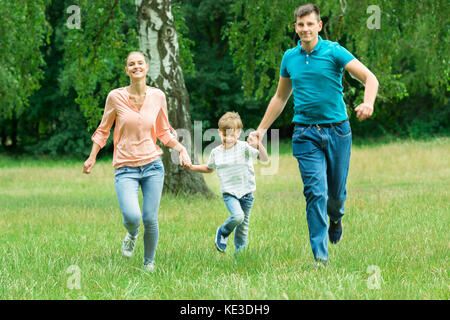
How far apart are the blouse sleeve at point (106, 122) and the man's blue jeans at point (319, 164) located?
5.13 ft

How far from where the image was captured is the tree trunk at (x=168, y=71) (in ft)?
34.0

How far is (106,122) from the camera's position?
17.2 ft

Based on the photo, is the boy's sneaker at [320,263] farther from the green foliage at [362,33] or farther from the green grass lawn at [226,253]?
the green foliage at [362,33]

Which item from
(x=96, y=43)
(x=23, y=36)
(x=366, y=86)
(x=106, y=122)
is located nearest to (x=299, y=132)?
(x=366, y=86)

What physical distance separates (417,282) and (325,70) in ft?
5.86

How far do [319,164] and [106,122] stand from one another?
1844mm

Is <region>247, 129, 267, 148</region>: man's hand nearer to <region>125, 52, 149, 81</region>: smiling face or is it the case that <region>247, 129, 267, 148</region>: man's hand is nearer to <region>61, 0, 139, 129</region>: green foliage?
<region>125, 52, 149, 81</region>: smiling face

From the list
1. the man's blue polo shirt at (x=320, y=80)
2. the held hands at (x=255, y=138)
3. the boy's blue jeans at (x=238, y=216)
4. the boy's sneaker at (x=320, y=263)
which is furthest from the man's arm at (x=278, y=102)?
the boy's sneaker at (x=320, y=263)

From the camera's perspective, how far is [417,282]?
4.41 meters

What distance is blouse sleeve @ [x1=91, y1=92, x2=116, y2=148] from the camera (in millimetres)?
5168

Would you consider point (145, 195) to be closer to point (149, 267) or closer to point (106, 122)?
point (149, 267)

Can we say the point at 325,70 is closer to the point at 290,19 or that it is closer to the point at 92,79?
the point at 290,19

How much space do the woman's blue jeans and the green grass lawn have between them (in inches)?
11.9

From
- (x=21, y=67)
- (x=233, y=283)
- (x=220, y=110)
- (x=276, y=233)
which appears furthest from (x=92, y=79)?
(x=220, y=110)
